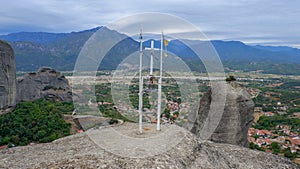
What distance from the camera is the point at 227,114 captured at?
16625 mm

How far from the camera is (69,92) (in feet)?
142

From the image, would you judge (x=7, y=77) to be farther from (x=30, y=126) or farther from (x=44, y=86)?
(x=44, y=86)

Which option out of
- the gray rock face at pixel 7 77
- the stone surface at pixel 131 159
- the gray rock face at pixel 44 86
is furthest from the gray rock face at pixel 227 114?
the gray rock face at pixel 44 86

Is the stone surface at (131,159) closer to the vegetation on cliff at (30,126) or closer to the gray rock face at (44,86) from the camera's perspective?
the vegetation on cliff at (30,126)

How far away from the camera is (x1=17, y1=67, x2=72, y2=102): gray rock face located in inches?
1491

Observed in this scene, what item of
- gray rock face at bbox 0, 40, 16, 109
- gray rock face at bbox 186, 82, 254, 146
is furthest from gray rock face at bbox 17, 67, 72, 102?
gray rock face at bbox 186, 82, 254, 146

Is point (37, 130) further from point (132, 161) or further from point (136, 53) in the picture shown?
point (132, 161)

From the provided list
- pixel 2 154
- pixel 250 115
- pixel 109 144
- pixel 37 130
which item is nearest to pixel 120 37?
pixel 109 144

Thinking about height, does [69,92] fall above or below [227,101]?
below

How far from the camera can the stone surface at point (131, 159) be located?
8766mm

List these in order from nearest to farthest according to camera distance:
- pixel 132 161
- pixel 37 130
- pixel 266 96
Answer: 1. pixel 132 161
2. pixel 37 130
3. pixel 266 96

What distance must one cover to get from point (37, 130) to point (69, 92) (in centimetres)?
2219

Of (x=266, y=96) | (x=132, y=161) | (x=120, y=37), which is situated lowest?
(x=266, y=96)

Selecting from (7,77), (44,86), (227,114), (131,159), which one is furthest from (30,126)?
(44,86)
